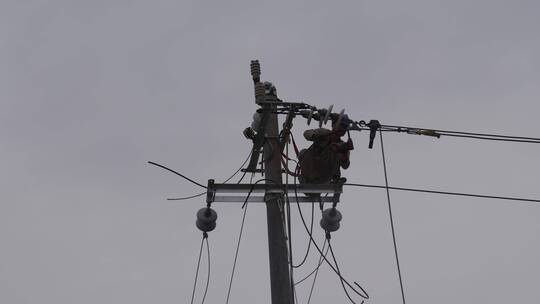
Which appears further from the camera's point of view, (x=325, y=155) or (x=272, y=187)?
(x=325, y=155)

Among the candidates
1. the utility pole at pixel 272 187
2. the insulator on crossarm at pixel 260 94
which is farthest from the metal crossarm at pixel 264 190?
the insulator on crossarm at pixel 260 94

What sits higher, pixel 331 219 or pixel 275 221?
pixel 331 219

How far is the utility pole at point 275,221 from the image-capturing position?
7785 millimetres

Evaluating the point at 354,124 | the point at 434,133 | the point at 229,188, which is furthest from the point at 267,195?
the point at 434,133

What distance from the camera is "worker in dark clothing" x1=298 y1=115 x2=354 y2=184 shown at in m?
9.27

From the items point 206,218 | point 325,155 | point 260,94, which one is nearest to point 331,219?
point 325,155

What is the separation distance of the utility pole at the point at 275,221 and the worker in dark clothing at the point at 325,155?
2.05 feet

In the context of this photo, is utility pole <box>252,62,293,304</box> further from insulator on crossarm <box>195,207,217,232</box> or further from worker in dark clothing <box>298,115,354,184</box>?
insulator on crossarm <box>195,207,217,232</box>

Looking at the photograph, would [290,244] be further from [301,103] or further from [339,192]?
[301,103]

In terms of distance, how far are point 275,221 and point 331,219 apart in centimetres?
131

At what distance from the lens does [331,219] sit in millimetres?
9320

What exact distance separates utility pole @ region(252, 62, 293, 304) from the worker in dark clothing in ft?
2.05

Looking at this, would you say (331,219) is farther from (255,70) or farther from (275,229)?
(255,70)

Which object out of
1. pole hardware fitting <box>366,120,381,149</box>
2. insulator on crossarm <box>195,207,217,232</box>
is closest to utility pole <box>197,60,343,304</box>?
insulator on crossarm <box>195,207,217,232</box>
